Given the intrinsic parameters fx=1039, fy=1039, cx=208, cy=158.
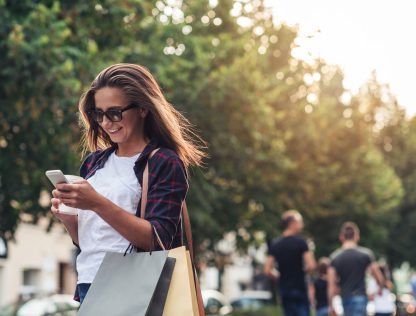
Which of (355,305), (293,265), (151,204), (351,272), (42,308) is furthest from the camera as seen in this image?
(42,308)

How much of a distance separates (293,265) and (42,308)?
10170mm

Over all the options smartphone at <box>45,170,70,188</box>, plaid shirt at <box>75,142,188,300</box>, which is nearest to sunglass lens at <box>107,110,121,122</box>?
plaid shirt at <box>75,142,188,300</box>

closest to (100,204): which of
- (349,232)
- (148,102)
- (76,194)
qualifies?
(76,194)

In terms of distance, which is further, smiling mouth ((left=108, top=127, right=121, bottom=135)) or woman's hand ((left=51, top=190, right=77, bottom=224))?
smiling mouth ((left=108, top=127, right=121, bottom=135))

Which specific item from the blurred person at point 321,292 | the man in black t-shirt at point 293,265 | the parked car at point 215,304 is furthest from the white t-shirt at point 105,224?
the parked car at point 215,304

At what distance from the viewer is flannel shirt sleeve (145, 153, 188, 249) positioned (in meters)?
3.29

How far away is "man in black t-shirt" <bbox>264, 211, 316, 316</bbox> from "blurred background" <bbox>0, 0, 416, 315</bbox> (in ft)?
10.4

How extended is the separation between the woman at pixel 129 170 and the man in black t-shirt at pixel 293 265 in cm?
835

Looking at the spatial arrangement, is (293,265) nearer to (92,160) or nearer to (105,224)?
(92,160)

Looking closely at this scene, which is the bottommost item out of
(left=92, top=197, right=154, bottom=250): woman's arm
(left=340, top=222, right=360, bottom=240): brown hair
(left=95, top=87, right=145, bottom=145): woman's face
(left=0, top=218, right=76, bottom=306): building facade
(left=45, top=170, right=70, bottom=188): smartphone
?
(left=92, top=197, right=154, bottom=250): woman's arm

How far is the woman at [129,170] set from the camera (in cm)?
329

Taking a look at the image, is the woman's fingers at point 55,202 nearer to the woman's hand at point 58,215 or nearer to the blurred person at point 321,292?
the woman's hand at point 58,215

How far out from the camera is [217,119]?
931 inches

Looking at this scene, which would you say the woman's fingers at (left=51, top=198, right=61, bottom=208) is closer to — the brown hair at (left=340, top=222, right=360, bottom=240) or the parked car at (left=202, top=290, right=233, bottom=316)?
the brown hair at (left=340, top=222, right=360, bottom=240)
